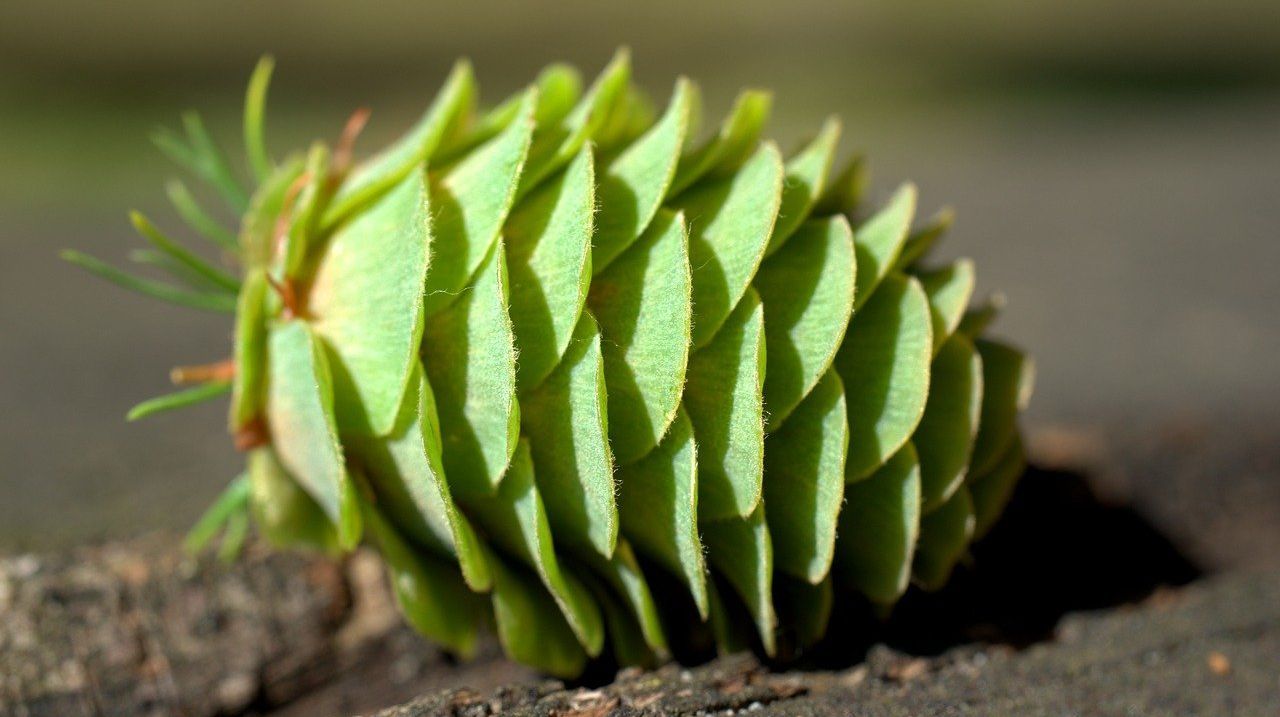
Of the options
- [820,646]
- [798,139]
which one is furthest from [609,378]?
[798,139]

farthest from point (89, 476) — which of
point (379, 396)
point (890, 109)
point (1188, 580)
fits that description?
point (890, 109)

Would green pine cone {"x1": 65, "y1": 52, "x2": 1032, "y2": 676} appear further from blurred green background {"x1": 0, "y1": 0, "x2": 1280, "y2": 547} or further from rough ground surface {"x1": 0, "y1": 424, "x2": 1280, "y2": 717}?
blurred green background {"x1": 0, "y1": 0, "x2": 1280, "y2": 547}

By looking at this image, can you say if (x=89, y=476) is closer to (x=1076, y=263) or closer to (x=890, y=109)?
(x=1076, y=263)

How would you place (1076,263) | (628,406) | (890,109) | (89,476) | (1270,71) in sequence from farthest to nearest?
(890,109)
(1270,71)
(1076,263)
(89,476)
(628,406)

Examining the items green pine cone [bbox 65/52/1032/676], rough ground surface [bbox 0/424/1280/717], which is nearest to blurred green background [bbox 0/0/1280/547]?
rough ground surface [bbox 0/424/1280/717]

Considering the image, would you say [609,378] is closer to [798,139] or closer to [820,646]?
[820,646]

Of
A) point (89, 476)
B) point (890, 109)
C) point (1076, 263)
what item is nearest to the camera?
point (89, 476)
